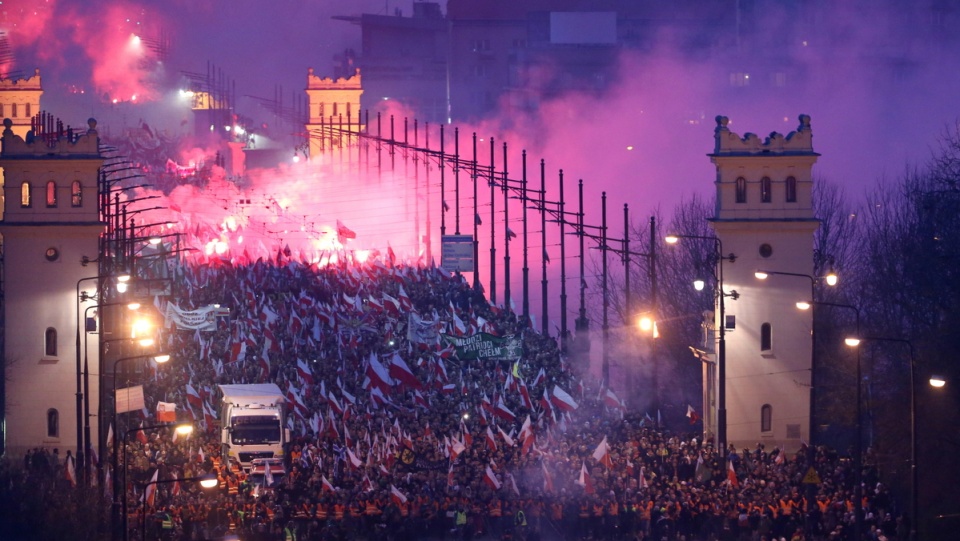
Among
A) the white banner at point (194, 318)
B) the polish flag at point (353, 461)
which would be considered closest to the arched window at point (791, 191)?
the polish flag at point (353, 461)

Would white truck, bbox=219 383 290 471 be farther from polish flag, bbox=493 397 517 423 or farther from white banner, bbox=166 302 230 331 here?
polish flag, bbox=493 397 517 423

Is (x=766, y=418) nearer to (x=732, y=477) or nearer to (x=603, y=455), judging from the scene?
(x=732, y=477)

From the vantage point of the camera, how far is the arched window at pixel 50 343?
6144cm

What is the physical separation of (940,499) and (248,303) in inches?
1067

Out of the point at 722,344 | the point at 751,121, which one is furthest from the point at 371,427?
the point at 751,121

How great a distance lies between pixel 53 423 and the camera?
6122 centimetres

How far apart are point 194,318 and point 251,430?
24.5 ft

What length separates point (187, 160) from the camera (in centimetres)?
15050

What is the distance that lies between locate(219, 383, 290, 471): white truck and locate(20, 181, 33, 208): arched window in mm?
10807

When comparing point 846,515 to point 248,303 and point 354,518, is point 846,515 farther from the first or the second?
point 248,303

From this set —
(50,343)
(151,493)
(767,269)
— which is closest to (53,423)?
(50,343)

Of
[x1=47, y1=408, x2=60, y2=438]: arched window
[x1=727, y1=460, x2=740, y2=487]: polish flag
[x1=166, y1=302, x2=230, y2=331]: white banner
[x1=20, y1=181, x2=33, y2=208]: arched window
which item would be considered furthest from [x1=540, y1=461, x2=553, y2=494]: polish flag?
[x1=20, y1=181, x2=33, y2=208]: arched window

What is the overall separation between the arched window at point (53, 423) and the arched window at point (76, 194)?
22.3 ft

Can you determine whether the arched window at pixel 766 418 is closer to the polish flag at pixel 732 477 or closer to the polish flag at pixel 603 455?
the polish flag at pixel 732 477
